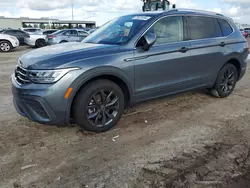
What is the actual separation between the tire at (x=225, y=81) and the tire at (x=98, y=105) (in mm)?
2484

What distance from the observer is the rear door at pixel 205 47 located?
436 centimetres

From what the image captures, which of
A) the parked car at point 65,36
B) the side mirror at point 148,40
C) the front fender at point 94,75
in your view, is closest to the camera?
the front fender at point 94,75

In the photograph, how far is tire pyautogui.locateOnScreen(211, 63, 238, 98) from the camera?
5016 millimetres

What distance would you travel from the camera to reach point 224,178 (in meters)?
2.52

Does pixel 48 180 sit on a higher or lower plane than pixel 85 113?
lower

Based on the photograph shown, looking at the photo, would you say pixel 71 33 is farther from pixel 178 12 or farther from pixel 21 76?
pixel 21 76

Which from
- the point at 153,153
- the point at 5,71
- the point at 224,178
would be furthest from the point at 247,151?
the point at 5,71

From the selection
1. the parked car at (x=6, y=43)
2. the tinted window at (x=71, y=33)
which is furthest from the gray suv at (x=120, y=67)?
the parked car at (x=6, y=43)

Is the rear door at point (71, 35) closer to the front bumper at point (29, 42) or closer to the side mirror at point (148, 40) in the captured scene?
the front bumper at point (29, 42)

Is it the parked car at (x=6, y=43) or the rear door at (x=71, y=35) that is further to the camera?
the rear door at (x=71, y=35)

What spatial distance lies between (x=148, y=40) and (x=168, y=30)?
2.23ft

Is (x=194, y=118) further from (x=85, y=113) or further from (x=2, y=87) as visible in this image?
(x=2, y=87)

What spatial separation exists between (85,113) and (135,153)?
0.88 m

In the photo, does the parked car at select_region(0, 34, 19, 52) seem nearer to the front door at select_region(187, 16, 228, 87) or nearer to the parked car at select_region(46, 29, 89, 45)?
the parked car at select_region(46, 29, 89, 45)
